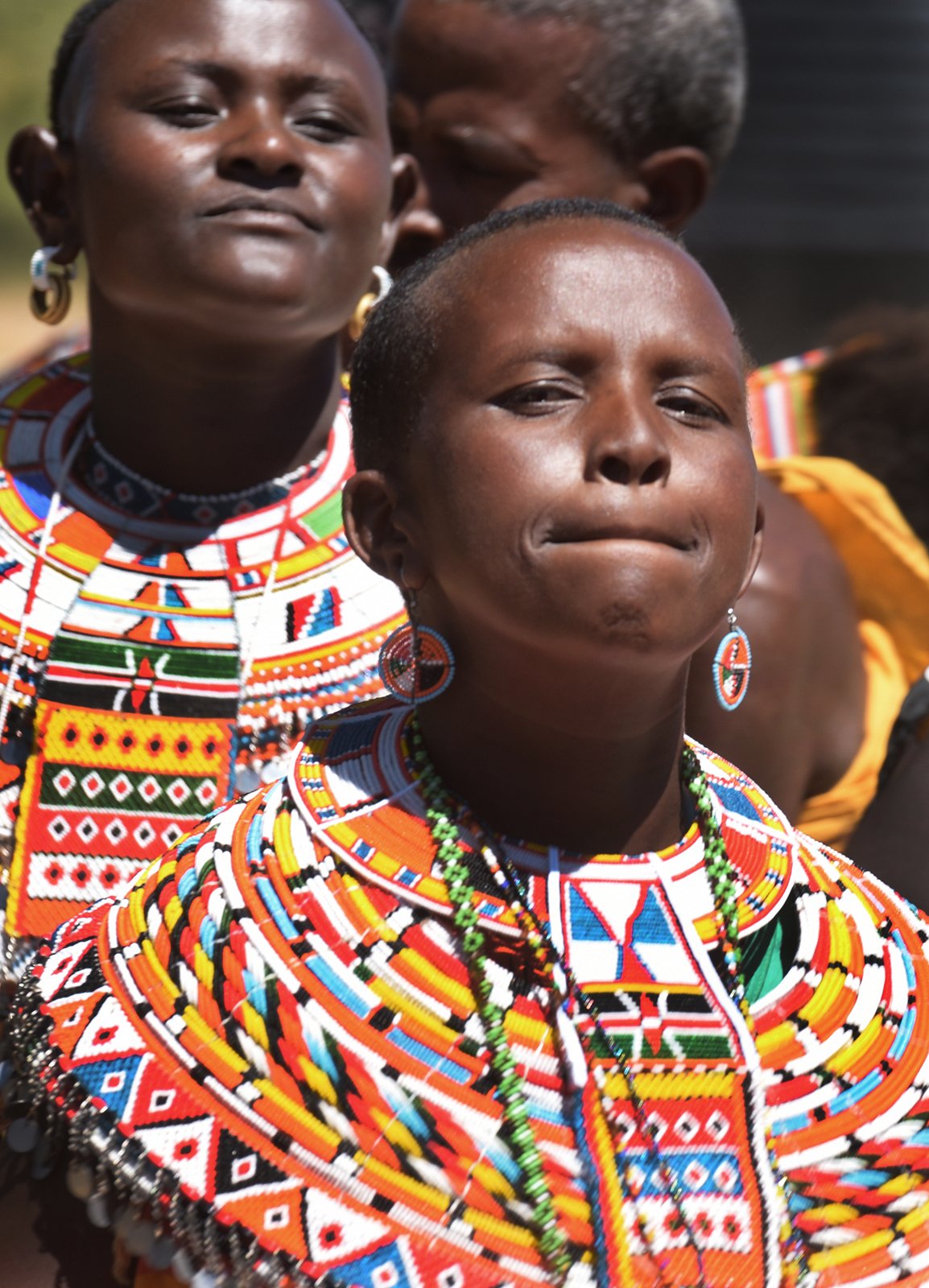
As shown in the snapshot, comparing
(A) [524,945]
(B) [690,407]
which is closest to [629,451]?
(B) [690,407]

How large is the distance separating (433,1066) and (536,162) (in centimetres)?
220

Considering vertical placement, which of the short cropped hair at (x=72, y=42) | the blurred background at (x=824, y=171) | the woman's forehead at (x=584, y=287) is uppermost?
the blurred background at (x=824, y=171)

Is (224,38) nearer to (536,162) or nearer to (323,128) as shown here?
(323,128)

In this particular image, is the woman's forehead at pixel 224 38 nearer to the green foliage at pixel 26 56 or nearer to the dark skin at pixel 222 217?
the dark skin at pixel 222 217

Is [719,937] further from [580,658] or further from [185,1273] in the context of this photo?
[185,1273]

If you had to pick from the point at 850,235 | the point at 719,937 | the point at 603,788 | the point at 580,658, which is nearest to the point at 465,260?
the point at 580,658

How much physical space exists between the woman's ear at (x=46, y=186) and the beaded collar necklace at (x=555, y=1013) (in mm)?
1431

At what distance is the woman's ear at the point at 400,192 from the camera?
10.2ft

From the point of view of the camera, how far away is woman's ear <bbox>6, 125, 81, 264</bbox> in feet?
9.50

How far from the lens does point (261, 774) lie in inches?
102

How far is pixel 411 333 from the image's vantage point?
1.94m

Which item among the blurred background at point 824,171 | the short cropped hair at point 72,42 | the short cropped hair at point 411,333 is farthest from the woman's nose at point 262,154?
the blurred background at point 824,171

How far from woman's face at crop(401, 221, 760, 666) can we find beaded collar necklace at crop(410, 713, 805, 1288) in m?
0.23

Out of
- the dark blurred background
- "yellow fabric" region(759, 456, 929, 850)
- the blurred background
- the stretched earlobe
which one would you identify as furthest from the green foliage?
"yellow fabric" region(759, 456, 929, 850)
